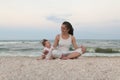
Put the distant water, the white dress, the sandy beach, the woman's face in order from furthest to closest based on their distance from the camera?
the distant water → the white dress → the woman's face → the sandy beach

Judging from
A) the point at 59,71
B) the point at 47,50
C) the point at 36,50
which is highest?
the point at 47,50

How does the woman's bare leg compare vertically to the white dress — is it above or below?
below

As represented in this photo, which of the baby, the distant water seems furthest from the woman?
the distant water

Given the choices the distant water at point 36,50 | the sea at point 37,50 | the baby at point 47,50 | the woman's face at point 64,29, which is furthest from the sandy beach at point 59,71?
the distant water at point 36,50

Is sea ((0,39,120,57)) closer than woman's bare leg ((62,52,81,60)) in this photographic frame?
No

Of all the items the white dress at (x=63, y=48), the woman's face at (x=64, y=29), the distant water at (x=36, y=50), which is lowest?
the distant water at (x=36, y=50)

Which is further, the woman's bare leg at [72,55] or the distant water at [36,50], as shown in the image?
the distant water at [36,50]

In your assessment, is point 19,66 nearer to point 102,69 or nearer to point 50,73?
point 50,73

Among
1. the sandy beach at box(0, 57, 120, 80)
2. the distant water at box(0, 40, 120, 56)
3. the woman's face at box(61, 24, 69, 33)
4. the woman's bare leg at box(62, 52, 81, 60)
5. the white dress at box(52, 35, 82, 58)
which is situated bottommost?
the distant water at box(0, 40, 120, 56)

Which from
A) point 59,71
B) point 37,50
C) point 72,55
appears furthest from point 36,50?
point 59,71

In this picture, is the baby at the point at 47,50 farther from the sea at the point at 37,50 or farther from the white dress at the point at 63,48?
the sea at the point at 37,50

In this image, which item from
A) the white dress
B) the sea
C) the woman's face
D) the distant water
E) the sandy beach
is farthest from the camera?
the distant water

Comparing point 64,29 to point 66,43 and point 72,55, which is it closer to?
point 66,43

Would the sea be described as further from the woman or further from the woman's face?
the woman's face
